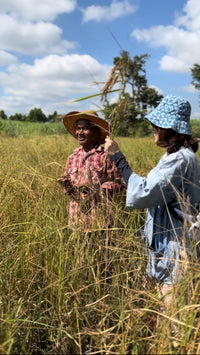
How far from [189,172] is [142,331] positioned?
2.39 ft

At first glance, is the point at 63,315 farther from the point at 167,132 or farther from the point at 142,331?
the point at 167,132

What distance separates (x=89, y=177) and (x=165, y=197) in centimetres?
53

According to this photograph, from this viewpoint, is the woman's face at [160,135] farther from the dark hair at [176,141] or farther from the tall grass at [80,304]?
the tall grass at [80,304]

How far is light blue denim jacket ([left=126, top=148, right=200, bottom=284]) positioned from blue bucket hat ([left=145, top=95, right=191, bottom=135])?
4.6 inches

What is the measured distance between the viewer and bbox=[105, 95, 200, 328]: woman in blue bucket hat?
135 centimetres

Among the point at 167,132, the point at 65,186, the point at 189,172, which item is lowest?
the point at 65,186

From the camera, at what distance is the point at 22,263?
58.3 inches

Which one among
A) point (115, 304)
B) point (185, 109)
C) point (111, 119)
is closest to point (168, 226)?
point (115, 304)

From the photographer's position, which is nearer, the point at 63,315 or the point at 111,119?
the point at 63,315

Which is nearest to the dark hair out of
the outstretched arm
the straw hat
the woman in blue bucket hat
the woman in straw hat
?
the woman in blue bucket hat

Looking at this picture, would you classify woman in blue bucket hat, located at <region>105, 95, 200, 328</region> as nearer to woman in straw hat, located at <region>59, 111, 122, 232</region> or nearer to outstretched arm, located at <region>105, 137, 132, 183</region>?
outstretched arm, located at <region>105, 137, 132, 183</region>

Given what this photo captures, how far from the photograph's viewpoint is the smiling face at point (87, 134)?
87.4 inches

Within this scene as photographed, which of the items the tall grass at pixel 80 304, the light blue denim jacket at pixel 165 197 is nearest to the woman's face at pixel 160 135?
the light blue denim jacket at pixel 165 197

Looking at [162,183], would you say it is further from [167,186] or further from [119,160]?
[119,160]
